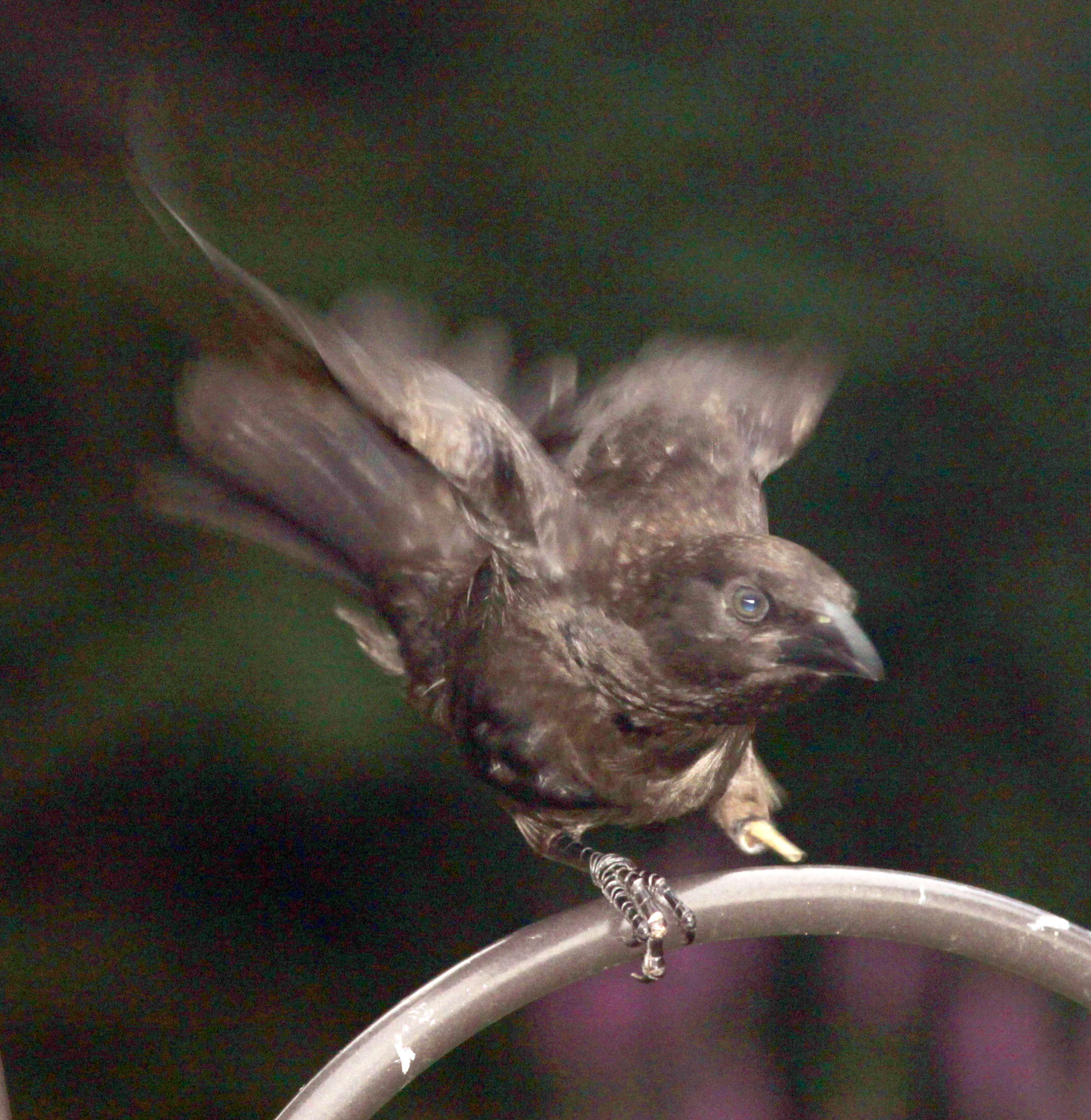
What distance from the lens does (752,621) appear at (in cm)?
86

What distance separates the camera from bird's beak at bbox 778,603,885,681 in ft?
2.69

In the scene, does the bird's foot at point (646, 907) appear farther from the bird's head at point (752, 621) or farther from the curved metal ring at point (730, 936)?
the bird's head at point (752, 621)

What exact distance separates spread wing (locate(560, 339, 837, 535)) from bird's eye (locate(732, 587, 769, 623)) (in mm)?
119

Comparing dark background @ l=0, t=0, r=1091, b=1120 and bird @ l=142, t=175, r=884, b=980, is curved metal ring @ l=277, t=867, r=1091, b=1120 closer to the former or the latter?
bird @ l=142, t=175, r=884, b=980

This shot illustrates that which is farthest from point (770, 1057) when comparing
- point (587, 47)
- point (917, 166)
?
point (587, 47)

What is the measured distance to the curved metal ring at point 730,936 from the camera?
2.54ft

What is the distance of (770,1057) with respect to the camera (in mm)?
1541

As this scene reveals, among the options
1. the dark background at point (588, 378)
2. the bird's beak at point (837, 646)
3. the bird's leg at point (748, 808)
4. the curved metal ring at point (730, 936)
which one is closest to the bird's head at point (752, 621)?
the bird's beak at point (837, 646)

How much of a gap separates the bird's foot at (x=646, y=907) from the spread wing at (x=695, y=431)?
0.24 metres

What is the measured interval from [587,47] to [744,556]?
30.8 inches

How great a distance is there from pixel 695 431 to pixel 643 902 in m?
0.37

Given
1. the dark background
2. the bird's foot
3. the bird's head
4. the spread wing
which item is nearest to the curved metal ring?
the bird's foot

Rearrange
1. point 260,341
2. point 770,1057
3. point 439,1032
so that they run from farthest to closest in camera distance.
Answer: point 770,1057
point 260,341
point 439,1032

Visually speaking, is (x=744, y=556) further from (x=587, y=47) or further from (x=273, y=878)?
(x=273, y=878)
